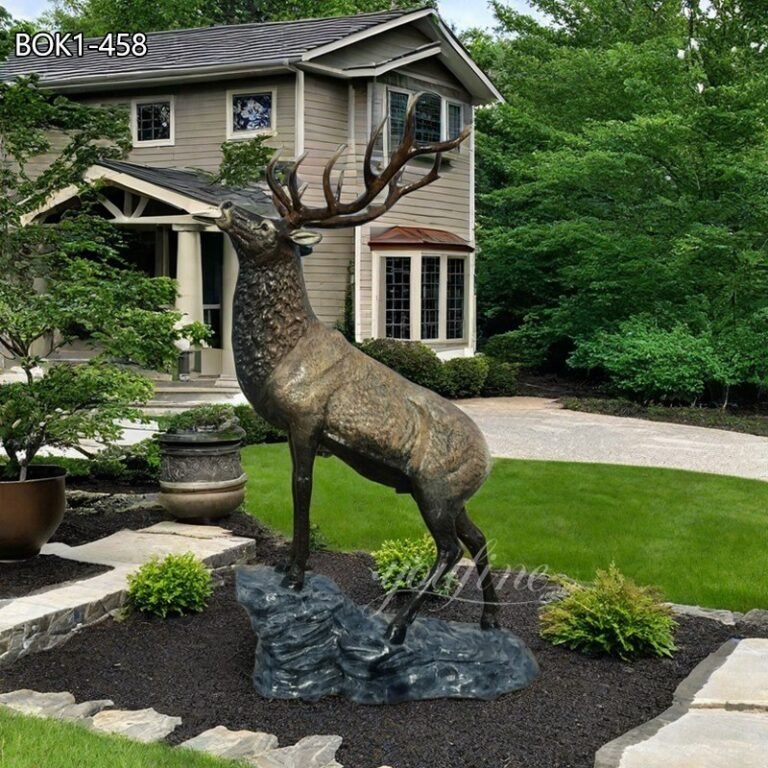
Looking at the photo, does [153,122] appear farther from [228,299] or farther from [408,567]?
[408,567]

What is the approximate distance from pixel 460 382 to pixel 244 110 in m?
6.88

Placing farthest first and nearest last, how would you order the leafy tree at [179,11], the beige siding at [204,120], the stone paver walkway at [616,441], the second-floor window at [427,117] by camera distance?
the leafy tree at [179,11], the second-floor window at [427,117], the beige siding at [204,120], the stone paver walkway at [616,441]

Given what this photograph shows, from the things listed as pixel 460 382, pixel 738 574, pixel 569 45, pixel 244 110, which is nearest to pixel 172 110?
pixel 244 110

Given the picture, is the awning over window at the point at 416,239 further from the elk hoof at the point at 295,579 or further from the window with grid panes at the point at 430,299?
the elk hoof at the point at 295,579

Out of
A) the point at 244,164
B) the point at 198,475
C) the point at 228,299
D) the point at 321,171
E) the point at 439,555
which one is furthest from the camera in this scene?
the point at 321,171

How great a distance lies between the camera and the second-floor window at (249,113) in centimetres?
1897

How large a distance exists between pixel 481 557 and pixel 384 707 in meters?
0.94

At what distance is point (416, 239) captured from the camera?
64.1ft

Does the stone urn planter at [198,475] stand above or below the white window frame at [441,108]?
below

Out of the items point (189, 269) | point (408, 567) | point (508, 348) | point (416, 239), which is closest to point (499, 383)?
point (508, 348)

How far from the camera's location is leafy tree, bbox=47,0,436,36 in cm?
3100

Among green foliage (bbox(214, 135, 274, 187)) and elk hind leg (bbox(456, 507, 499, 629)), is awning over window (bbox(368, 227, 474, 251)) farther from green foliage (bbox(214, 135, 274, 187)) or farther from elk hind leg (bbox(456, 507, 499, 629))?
elk hind leg (bbox(456, 507, 499, 629))

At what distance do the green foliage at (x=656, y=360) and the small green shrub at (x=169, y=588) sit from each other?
1237 cm

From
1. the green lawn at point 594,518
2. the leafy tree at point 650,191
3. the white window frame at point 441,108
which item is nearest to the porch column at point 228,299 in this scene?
the white window frame at point 441,108
